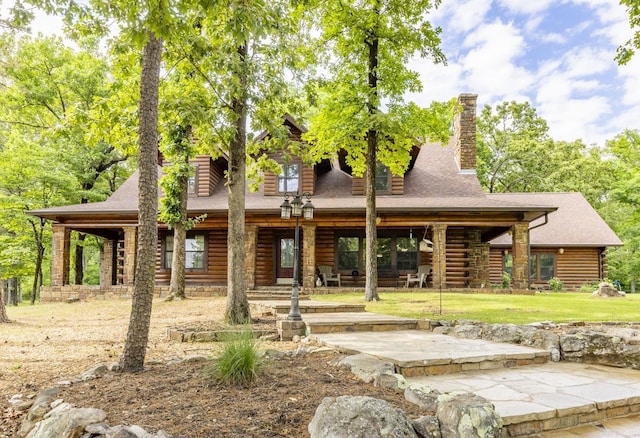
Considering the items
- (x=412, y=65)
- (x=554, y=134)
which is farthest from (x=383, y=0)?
(x=554, y=134)

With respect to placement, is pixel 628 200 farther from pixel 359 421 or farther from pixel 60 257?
pixel 60 257

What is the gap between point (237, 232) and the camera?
8.09m

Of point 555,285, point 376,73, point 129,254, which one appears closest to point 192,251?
point 129,254

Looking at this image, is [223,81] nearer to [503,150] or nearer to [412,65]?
[412,65]

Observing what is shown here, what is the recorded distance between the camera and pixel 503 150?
33188 mm

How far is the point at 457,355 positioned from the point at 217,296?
37.4 feet

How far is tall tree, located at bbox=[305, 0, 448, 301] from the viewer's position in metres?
11.8

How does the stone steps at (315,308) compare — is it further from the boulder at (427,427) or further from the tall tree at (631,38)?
the tall tree at (631,38)

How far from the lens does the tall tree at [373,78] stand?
1175 cm

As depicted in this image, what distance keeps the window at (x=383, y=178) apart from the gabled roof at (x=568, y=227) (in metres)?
5.56

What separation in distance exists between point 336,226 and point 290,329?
8840 mm

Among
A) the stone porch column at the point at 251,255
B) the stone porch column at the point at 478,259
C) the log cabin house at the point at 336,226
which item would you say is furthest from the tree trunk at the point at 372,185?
the stone porch column at the point at 478,259

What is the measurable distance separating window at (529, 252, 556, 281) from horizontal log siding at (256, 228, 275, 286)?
13.3 metres

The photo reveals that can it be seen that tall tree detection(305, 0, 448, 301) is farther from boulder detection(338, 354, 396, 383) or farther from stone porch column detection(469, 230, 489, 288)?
boulder detection(338, 354, 396, 383)
